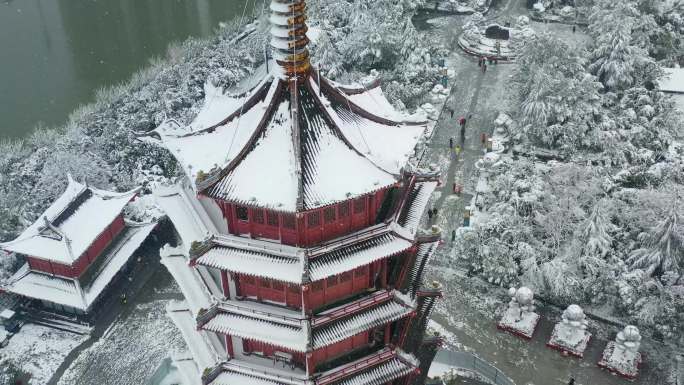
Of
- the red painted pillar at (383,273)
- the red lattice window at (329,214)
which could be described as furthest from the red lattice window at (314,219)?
the red painted pillar at (383,273)

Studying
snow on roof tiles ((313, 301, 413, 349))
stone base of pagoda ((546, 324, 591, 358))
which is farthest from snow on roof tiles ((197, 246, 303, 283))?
stone base of pagoda ((546, 324, 591, 358))

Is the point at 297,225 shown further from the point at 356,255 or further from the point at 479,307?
the point at 479,307

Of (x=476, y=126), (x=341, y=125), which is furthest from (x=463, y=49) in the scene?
(x=341, y=125)

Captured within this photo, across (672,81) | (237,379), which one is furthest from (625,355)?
(672,81)

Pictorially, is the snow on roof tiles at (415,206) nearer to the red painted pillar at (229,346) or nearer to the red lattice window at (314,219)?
the red lattice window at (314,219)

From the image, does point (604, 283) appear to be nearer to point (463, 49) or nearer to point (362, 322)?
point (362, 322)
